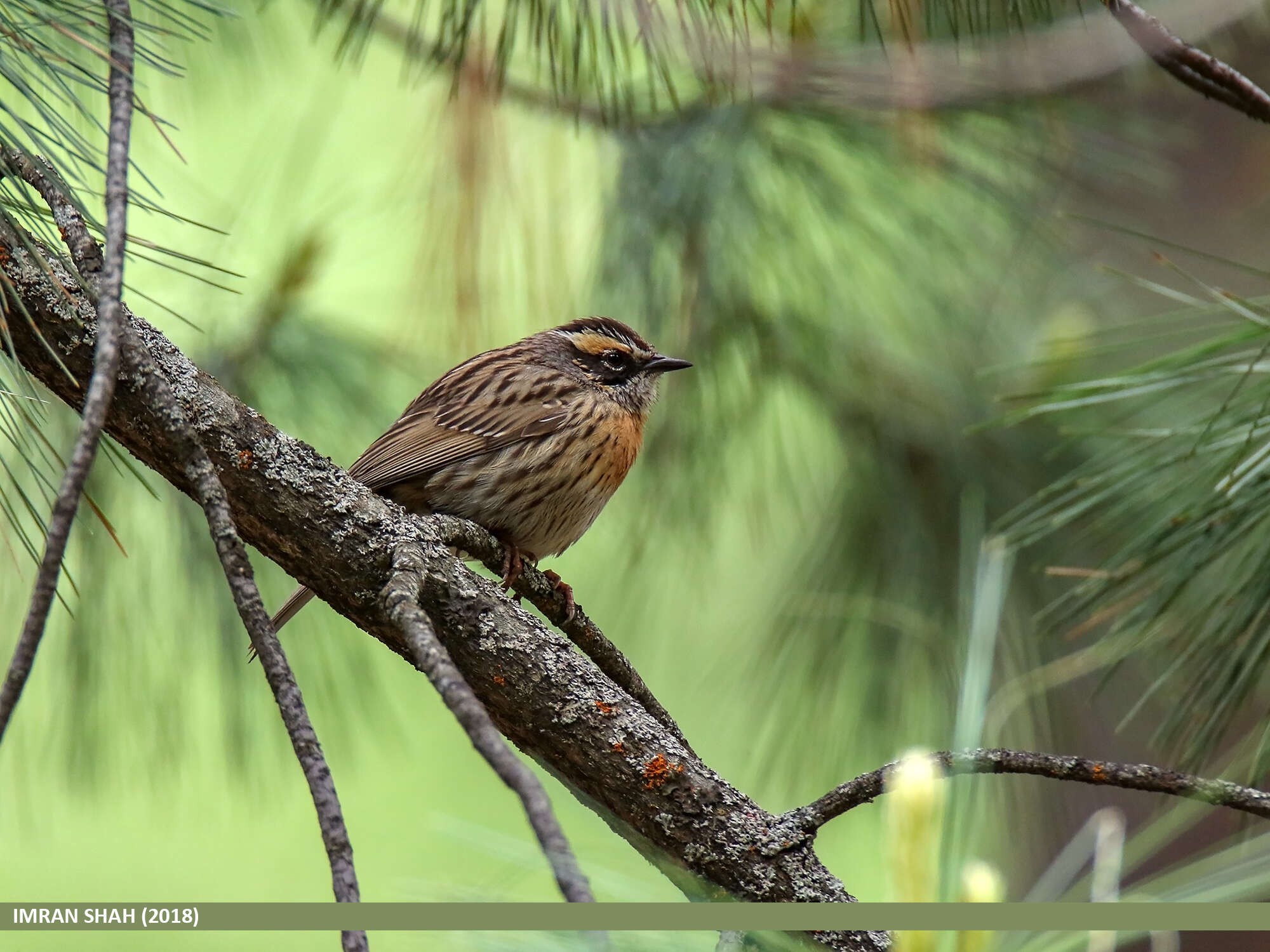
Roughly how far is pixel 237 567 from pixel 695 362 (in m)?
2.06

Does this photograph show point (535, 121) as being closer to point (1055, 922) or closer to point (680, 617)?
point (680, 617)

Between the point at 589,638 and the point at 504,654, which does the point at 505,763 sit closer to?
the point at 504,654

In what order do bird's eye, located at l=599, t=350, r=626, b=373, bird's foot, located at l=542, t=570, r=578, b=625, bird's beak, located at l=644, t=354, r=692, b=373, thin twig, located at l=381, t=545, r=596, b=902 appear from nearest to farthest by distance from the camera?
thin twig, located at l=381, t=545, r=596, b=902 → bird's foot, located at l=542, t=570, r=578, b=625 → bird's beak, located at l=644, t=354, r=692, b=373 → bird's eye, located at l=599, t=350, r=626, b=373

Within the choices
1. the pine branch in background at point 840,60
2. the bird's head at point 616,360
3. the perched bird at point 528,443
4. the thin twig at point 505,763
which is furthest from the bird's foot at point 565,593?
the thin twig at point 505,763

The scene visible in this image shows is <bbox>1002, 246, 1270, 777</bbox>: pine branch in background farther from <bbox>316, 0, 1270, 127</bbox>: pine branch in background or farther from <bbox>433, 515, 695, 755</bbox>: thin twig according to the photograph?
<bbox>316, 0, 1270, 127</bbox>: pine branch in background

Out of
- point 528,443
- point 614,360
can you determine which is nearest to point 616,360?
point 614,360

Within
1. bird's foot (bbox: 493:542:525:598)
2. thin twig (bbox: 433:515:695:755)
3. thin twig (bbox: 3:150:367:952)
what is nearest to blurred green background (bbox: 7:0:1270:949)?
bird's foot (bbox: 493:542:525:598)

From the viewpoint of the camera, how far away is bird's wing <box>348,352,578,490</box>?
266 cm

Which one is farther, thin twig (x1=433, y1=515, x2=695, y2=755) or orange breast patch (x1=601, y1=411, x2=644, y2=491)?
orange breast patch (x1=601, y1=411, x2=644, y2=491)

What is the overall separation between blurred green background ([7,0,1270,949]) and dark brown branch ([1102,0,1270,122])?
2.90 ft

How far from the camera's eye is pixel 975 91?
9.21 feet

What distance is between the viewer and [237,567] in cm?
102

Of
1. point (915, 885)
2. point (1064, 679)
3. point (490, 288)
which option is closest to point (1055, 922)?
point (915, 885)

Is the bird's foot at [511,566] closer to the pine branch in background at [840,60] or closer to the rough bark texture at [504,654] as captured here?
the rough bark texture at [504,654]
